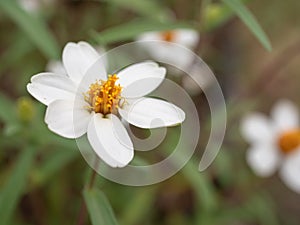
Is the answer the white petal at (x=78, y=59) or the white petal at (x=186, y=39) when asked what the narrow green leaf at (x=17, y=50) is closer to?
the white petal at (x=186, y=39)

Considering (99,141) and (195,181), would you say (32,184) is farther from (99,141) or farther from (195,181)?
(99,141)

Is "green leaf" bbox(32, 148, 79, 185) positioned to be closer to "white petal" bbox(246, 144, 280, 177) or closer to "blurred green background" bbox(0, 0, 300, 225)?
"blurred green background" bbox(0, 0, 300, 225)

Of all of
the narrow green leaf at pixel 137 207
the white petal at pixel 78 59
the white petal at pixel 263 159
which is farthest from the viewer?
the white petal at pixel 263 159

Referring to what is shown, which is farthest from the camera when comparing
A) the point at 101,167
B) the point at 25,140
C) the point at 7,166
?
the point at 7,166

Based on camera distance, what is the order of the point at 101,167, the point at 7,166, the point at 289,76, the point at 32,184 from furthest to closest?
the point at 289,76, the point at 7,166, the point at 32,184, the point at 101,167

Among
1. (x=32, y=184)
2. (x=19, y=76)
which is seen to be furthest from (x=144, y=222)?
(x=19, y=76)

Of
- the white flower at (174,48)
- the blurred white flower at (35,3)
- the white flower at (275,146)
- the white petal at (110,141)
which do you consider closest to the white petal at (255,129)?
the white flower at (275,146)
